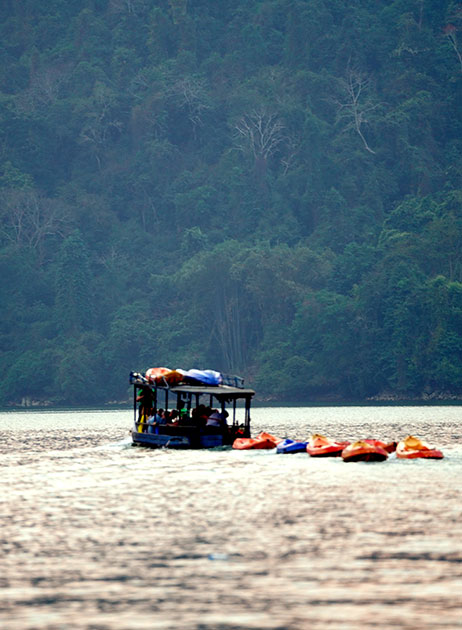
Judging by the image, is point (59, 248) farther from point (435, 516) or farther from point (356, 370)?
point (435, 516)

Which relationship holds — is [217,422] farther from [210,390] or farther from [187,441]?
[187,441]

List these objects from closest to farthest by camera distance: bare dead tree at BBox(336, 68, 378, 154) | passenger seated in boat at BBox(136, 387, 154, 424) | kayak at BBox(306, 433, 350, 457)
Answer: kayak at BBox(306, 433, 350, 457)
passenger seated in boat at BBox(136, 387, 154, 424)
bare dead tree at BBox(336, 68, 378, 154)

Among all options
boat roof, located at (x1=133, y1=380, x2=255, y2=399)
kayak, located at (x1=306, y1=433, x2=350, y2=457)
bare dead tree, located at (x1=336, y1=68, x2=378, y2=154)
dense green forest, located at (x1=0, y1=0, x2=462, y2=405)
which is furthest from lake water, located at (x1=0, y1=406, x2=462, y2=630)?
bare dead tree, located at (x1=336, y1=68, x2=378, y2=154)

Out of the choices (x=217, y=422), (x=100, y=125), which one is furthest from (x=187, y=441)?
(x=100, y=125)

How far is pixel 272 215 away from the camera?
542ft

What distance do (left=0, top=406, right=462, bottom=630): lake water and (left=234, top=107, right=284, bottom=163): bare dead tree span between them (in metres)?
122

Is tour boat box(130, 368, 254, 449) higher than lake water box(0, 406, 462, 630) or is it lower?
higher

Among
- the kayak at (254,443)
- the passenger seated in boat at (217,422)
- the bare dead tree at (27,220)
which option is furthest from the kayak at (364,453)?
the bare dead tree at (27,220)

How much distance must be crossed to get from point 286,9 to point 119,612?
17616cm

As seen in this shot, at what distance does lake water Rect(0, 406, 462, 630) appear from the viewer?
63.7 ft

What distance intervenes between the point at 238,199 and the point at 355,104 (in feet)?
71.4

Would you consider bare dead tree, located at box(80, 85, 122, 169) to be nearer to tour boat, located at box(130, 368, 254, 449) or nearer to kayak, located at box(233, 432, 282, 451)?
tour boat, located at box(130, 368, 254, 449)

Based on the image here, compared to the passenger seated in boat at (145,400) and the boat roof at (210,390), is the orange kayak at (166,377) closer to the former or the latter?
the boat roof at (210,390)

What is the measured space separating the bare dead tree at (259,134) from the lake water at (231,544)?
122189 mm
